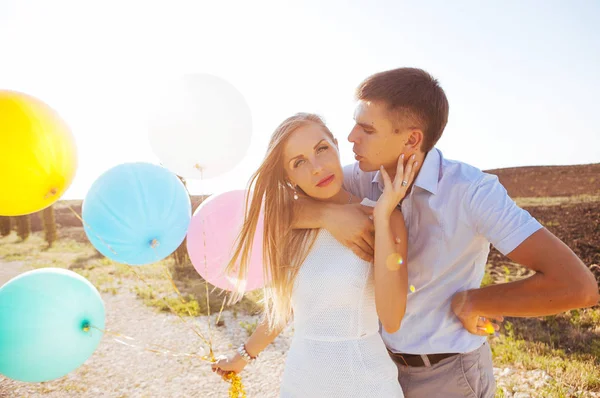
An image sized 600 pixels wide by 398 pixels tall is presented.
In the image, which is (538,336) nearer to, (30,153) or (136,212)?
(136,212)

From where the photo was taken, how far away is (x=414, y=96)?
71.0 inches

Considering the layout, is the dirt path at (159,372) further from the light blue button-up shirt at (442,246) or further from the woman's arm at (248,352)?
the light blue button-up shirt at (442,246)

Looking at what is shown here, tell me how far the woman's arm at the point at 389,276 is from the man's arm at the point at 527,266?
0.30m

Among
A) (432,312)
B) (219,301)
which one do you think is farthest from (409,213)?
(219,301)

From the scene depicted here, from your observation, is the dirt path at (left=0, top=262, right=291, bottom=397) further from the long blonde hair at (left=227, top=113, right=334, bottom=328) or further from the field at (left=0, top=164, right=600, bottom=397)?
the long blonde hair at (left=227, top=113, right=334, bottom=328)

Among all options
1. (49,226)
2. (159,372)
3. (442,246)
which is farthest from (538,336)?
(49,226)

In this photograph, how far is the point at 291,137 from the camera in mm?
1998

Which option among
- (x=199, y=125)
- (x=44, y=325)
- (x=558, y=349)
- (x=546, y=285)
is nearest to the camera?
(x=546, y=285)

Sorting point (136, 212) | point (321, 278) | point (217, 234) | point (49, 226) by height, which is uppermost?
point (321, 278)

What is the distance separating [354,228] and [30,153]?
2.02 m

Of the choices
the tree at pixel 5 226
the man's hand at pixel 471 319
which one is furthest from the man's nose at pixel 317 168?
the tree at pixel 5 226

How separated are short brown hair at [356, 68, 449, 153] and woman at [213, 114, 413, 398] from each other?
0.26 metres

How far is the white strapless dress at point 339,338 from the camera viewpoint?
5.53 feet

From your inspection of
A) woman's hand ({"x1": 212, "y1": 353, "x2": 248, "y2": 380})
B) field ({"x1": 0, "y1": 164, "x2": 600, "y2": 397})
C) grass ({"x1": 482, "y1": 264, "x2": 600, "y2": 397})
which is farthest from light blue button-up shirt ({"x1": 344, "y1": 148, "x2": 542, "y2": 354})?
grass ({"x1": 482, "y1": 264, "x2": 600, "y2": 397})
